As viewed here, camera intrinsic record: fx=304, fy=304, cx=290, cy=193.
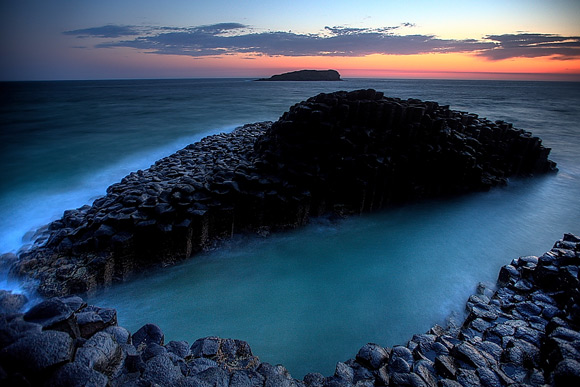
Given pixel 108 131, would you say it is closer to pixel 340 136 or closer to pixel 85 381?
pixel 340 136

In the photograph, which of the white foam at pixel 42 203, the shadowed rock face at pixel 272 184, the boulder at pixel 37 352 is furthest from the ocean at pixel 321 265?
the boulder at pixel 37 352

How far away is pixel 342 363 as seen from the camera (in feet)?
12.0

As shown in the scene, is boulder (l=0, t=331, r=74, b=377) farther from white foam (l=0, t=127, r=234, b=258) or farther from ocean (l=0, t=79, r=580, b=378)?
white foam (l=0, t=127, r=234, b=258)

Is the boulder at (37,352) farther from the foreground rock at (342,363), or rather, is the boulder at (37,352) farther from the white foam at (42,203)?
A: the white foam at (42,203)

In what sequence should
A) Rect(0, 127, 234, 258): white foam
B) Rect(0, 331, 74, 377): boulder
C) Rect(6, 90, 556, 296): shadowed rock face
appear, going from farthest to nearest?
Rect(0, 127, 234, 258): white foam
Rect(6, 90, 556, 296): shadowed rock face
Rect(0, 331, 74, 377): boulder

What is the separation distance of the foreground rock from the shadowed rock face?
7.75ft

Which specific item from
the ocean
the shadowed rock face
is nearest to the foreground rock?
the ocean

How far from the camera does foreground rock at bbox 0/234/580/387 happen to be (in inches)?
86.4

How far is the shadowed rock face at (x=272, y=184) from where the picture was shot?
18.8ft

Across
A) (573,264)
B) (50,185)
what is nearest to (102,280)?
(50,185)

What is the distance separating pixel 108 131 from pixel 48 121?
5.08 metres

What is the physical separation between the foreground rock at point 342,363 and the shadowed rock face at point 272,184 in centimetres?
236

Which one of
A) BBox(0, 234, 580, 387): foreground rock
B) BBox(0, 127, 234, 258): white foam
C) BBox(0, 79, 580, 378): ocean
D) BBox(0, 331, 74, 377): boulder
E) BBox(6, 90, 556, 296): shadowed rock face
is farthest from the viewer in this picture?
BBox(0, 127, 234, 258): white foam

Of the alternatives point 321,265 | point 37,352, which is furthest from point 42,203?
point 37,352
